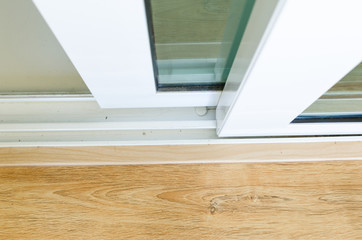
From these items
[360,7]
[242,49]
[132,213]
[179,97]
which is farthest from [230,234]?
[360,7]

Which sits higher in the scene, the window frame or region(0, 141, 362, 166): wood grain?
the window frame

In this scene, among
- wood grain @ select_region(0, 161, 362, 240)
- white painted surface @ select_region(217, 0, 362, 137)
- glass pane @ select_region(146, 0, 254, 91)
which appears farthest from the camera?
wood grain @ select_region(0, 161, 362, 240)

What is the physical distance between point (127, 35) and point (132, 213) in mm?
443

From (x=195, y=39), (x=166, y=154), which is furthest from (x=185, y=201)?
(x=195, y=39)

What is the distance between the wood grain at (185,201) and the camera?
673 millimetres

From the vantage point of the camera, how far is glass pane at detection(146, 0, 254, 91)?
1.37 ft

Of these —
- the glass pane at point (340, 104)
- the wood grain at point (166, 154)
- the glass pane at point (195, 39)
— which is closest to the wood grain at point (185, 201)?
the wood grain at point (166, 154)

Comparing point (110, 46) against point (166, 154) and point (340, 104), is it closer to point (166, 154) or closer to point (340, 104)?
point (166, 154)

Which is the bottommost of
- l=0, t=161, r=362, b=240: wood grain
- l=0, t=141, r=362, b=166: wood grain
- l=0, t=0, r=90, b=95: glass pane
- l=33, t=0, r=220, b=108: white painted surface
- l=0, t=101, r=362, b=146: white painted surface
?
l=0, t=161, r=362, b=240: wood grain

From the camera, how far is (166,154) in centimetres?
73

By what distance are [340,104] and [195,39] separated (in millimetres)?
370

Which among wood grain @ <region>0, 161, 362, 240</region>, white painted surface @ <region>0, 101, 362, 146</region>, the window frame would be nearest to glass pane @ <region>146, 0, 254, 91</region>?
the window frame

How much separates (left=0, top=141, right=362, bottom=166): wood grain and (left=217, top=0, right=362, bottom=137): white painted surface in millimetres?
138

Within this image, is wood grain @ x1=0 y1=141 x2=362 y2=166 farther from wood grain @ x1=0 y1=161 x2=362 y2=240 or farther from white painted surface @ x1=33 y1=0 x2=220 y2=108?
white painted surface @ x1=33 y1=0 x2=220 y2=108
